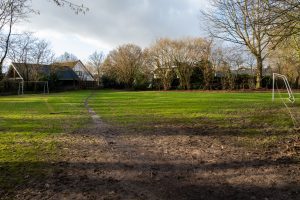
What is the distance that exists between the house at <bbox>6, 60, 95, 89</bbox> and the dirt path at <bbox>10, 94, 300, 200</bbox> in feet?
146

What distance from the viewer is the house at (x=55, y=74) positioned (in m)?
53.2

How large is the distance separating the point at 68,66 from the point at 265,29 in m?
64.2

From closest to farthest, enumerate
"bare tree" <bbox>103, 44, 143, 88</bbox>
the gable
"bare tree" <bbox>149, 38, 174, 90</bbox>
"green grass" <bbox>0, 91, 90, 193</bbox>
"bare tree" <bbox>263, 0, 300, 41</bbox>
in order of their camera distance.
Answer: "green grass" <bbox>0, 91, 90, 193</bbox> < "bare tree" <bbox>263, 0, 300, 41</bbox> < "bare tree" <bbox>149, 38, 174, 90</bbox> < "bare tree" <bbox>103, 44, 143, 88</bbox> < the gable

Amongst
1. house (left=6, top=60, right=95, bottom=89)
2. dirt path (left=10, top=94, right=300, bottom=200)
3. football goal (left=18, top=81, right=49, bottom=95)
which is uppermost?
house (left=6, top=60, right=95, bottom=89)

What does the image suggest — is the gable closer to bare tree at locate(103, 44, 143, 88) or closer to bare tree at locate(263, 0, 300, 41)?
bare tree at locate(103, 44, 143, 88)

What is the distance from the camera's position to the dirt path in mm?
4742

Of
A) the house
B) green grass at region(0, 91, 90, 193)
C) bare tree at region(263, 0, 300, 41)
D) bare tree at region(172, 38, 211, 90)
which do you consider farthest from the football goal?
bare tree at region(263, 0, 300, 41)

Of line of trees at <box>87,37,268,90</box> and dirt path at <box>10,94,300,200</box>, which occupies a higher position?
line of trees at <box>87,37,268,90</box>

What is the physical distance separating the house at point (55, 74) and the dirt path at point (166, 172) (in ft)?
146

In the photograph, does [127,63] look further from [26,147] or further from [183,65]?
[26,147]

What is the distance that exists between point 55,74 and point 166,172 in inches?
2076

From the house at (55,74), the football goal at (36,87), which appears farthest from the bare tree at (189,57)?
the house at (55,74)

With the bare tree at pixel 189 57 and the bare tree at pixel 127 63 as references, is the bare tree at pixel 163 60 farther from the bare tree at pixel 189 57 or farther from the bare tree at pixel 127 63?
the bare tree at pixel 127 63

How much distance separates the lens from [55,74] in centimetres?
5550
